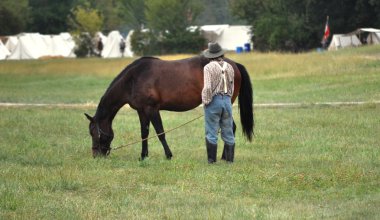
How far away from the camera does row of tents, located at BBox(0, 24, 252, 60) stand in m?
90.7

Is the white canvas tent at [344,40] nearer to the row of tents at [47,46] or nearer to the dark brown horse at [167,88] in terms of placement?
the row of tents at [47,46]

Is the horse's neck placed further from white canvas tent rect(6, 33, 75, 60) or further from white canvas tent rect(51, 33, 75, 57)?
white canvas tent rect(51, 33, 75, 57)

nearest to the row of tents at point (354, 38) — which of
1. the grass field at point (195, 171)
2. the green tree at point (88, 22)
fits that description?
the green tree at point (88, 22)

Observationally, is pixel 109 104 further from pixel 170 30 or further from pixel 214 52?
pixel 170 30

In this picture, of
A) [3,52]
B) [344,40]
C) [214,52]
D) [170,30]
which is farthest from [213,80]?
[170,30]

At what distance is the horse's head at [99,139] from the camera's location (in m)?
16.2

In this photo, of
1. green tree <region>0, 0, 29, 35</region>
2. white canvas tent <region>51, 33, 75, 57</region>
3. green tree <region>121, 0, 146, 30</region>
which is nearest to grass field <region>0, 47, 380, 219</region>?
green tree <region>0, 0, 29, 35</region>

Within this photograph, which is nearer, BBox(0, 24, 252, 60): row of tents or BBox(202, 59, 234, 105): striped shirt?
BBox(202, 59, 234, 105): striped shirt

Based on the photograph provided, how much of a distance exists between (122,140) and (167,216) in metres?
9.61

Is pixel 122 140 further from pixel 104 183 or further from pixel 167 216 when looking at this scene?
pixel 167 216

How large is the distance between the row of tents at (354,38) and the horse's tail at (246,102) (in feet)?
166

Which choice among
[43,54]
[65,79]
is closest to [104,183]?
[65,79]

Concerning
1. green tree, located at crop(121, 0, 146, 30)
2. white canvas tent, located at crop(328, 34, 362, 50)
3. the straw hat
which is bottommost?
green tree, located at crop(121, 0, 146, 30)

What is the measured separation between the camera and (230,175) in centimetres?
1266
